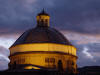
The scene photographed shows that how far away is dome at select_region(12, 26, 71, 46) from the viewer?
67562mm

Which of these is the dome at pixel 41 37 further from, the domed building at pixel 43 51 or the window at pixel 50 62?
the window at pixel 50 62

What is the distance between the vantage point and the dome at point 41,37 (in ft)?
222

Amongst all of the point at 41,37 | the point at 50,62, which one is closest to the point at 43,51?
the point at 50,62

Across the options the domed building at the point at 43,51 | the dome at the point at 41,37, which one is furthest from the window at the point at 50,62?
the dome at the point at 41,37

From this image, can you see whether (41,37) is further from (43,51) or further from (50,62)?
(50,62)

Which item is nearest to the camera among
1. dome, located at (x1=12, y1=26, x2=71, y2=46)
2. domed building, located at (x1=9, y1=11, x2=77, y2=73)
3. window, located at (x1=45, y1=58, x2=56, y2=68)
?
window, located at (x1=45, y1=58, x2=56, y2=68)

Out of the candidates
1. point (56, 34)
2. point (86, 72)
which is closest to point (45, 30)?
point (56, 34)

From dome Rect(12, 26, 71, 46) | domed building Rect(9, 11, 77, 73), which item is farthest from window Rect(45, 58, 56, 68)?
dome Rect(12, 26, 71, 46)

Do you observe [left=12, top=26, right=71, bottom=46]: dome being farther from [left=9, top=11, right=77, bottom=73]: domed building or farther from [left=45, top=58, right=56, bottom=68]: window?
[left=45, top=58, right=56, bottom=68]: window

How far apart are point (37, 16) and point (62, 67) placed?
14458 millimetres

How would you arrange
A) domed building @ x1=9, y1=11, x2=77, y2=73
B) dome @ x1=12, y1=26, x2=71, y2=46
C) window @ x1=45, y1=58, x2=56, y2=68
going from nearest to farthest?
window @ x1=45, y1=58, x2=56, y2=68 → domed building @ x1=9, y1=11, x2=77, y2=73 → dome @ x1=12, y1=26, x2=71, y2=46

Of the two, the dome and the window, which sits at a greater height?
the dome

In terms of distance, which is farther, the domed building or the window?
the domed building

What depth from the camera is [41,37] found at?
67.9 m
